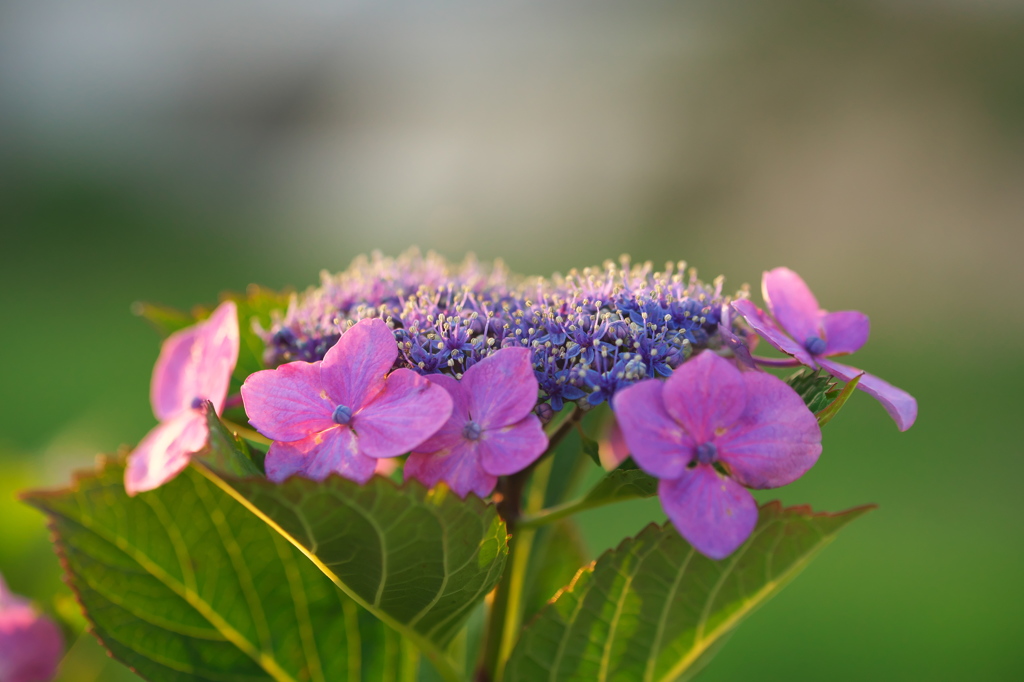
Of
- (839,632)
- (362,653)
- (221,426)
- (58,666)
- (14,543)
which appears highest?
(221,426)

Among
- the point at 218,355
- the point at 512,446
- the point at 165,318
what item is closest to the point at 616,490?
the point at 512,446

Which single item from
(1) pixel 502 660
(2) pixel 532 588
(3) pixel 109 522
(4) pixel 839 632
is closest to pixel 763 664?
(4) pixel 839 632

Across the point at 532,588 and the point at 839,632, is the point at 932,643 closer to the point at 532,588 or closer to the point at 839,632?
the point at 839,632

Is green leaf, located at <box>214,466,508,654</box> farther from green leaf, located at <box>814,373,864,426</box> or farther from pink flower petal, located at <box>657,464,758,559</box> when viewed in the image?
green leaf, located at <box>814,373,864,426</box>

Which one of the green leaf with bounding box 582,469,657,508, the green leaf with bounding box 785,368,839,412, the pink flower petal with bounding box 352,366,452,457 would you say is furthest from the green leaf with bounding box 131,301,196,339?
the green leaf with bounding box 785,368,839,412

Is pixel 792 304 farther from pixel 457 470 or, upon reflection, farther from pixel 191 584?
pixel 191 584

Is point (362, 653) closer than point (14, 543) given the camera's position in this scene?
Yes
